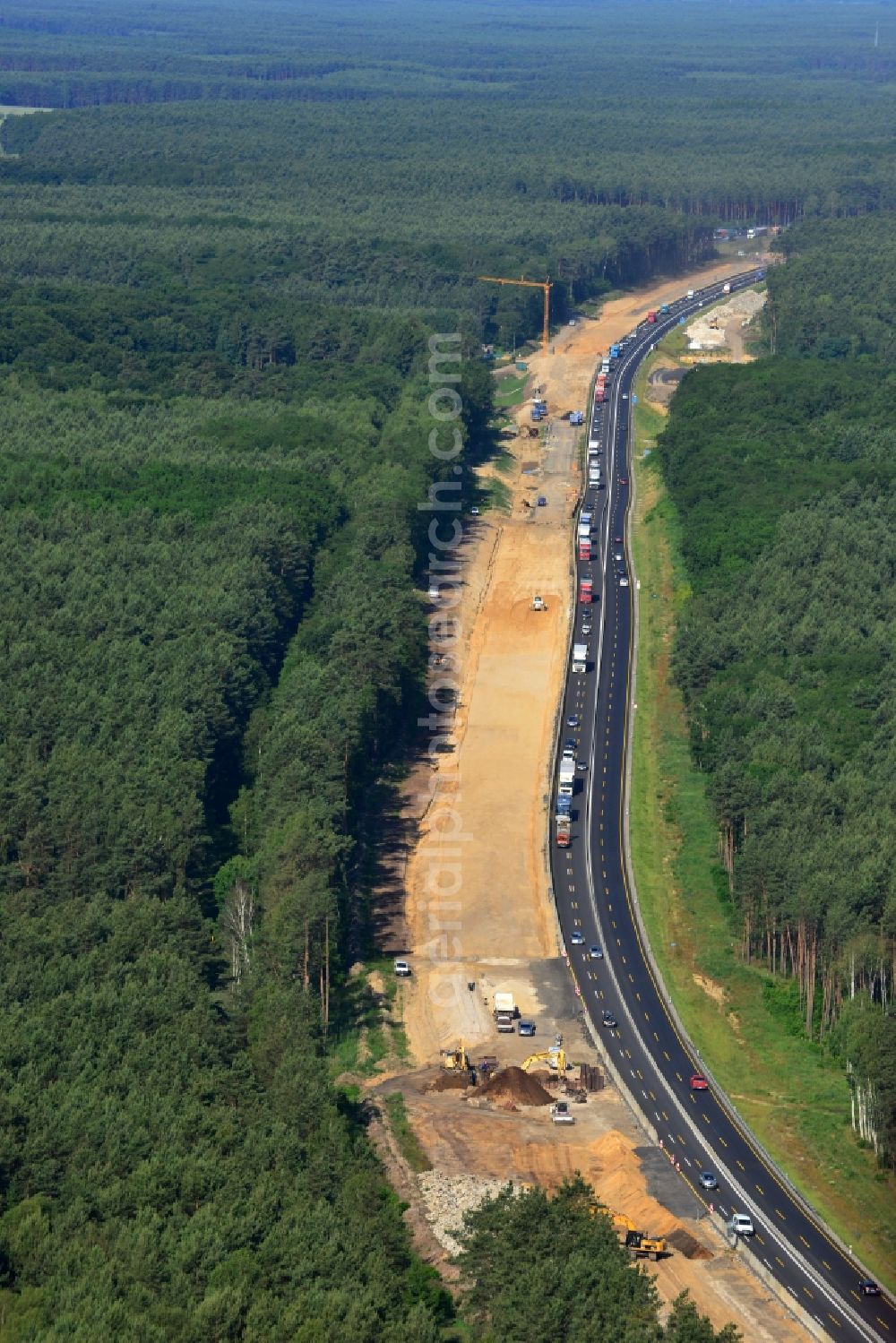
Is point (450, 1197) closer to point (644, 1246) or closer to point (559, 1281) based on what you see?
point (644, 1246)

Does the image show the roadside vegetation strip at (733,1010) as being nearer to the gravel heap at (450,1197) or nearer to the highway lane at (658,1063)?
the highway lane at (658,1063)

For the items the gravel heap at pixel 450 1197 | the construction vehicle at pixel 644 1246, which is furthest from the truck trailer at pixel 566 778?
the construction vehicle at pixel 644 1246

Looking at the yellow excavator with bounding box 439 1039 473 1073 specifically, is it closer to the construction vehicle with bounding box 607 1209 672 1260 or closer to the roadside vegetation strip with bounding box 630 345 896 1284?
the roadside vegetation strip with bounding box 630 345 896 1284

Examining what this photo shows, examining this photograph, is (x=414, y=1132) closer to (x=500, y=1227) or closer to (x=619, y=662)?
(x=500, y=1227)

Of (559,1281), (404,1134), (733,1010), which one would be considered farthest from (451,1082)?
(559,1281)

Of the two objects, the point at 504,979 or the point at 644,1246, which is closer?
the point at 644,1246

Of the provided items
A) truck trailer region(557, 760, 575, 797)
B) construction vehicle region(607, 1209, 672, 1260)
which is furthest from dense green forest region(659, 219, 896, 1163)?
construction vehicle region(607, 1209, 672, 1260)
